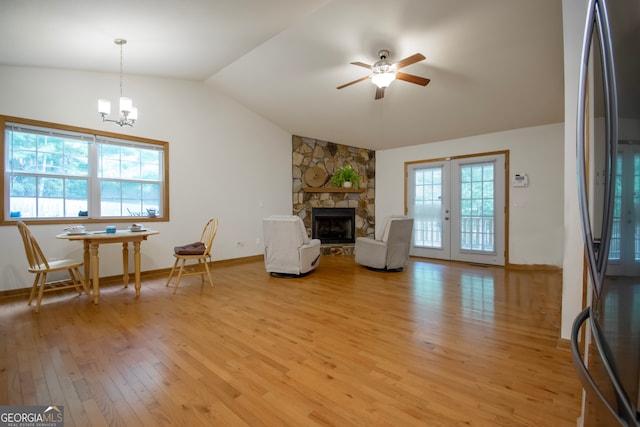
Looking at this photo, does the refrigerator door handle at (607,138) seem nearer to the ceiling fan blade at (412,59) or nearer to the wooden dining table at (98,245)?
the ceiling fan blade at (412,59)

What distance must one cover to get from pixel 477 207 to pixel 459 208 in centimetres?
32

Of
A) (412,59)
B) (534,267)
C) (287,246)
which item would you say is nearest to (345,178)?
(287,246)

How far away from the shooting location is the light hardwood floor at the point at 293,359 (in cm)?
139

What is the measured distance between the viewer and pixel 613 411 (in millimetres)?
628

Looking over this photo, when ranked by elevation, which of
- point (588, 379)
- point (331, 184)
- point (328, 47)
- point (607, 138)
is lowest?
point (588, 379)

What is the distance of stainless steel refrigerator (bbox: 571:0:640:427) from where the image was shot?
602 mm

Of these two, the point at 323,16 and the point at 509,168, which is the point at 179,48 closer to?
the point at 323,16

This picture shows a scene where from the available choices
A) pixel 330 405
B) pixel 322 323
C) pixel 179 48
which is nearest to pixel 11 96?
pixel 179 48

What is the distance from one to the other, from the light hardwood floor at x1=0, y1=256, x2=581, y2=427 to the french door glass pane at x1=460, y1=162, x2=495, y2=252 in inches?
79.4

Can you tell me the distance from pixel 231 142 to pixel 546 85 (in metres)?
4.93

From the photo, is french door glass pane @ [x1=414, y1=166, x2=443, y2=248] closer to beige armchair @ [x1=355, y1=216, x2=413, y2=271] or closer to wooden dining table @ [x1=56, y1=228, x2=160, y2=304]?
beige armchair @ [x1=355, y1=216, x2=413, y2=271]

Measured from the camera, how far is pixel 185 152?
4562mm

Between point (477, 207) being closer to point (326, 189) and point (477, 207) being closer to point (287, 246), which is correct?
point (326, 189)

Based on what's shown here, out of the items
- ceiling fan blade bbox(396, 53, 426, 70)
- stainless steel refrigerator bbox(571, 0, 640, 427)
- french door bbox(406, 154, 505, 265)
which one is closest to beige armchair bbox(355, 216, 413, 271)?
french door bbox(406, 154, 505, 265)
